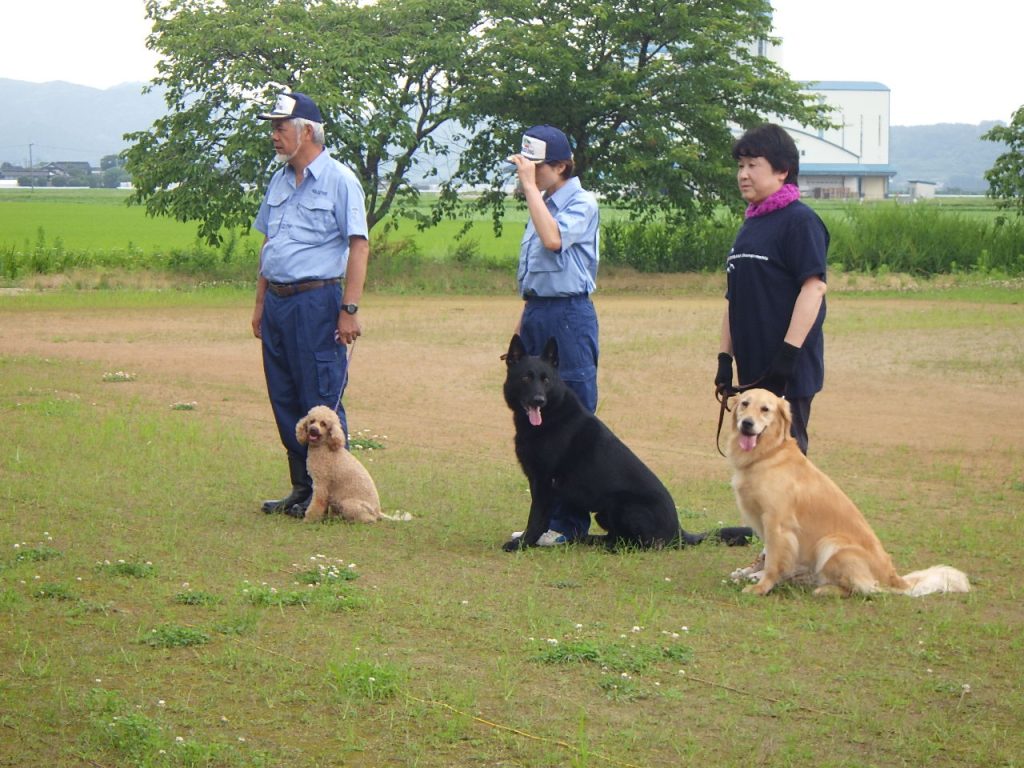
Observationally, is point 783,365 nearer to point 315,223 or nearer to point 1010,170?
point 315,223

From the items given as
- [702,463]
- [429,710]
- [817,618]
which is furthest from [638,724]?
[702,463]

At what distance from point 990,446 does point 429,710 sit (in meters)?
7.92

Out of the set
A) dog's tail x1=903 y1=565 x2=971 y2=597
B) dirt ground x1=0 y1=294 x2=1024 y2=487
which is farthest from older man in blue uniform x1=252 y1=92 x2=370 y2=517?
dog's tail x1=903 y1=565 x2=971 y2=597

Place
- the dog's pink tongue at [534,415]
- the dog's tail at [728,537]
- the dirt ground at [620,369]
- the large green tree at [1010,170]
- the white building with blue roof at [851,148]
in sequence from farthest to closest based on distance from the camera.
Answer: the white building with blue roof at [851,148]
the large green tree at [1010,170]
the dirt ground at [620,369]
the dog's tail at [728,537]
the dog's pink tongue at [534,415]

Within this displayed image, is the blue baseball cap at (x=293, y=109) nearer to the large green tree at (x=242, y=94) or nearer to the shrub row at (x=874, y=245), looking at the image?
the large green tree at (x=242, y=94)

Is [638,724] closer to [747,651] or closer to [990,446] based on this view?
[747,651]

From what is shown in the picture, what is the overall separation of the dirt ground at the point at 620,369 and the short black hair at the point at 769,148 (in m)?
4.26

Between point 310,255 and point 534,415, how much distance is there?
173 cm

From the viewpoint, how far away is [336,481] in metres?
7.72

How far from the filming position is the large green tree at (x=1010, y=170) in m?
32.4

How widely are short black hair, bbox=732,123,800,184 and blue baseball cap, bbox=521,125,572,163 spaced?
1.17 metres

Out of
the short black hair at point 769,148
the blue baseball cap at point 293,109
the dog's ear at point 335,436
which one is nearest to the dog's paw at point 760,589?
the short black hair at point 769,148

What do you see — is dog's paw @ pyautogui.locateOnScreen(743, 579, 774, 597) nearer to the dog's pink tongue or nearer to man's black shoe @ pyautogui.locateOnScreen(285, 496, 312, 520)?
the dog's pink tongue

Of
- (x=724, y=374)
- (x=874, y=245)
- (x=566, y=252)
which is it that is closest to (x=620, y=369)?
(x=566, y=252)
